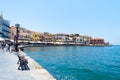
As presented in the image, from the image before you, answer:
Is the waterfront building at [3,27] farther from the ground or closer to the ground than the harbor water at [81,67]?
farther from the ground

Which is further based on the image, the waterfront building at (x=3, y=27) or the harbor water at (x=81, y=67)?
the waterfront building at (x=3, y=27)

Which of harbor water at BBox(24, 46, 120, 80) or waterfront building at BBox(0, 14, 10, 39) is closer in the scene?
harbor water at BBox(24, 46, 120, 80)

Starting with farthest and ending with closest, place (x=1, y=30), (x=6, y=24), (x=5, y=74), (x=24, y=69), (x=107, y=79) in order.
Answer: (x=6, y=24)
(x=1, y=30)
(x=107, y=79)
(x=24, y=69)
(x=5, y=74)

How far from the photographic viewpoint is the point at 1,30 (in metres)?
120

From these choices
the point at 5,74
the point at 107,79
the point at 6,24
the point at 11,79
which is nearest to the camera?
the point at 11,79

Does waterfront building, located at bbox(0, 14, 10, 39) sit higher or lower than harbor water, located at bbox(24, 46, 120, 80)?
higher

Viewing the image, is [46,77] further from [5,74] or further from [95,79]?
[95,79]

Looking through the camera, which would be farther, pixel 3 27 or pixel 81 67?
pixel 3 27

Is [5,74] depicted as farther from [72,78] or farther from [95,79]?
[95,79]

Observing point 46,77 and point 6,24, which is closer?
point 46,77

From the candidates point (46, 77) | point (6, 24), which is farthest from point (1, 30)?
point (46, 77)

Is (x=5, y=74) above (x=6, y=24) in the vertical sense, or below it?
below

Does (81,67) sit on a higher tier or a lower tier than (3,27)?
lower

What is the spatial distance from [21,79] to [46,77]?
186 cm
